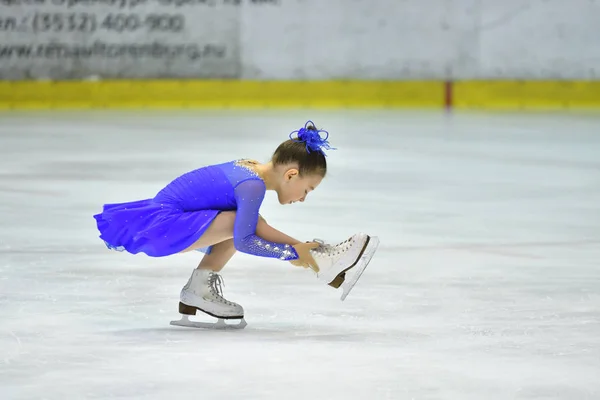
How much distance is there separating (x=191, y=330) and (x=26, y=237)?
162 cm

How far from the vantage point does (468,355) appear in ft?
9.44

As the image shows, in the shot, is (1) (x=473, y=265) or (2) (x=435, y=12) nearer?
(1) (x=473, y=265)

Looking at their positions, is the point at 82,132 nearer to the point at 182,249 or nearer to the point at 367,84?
the point at 367,84

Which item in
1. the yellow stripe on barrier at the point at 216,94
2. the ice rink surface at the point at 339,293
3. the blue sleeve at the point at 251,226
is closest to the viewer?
the ice rink surface at the point at 339,293

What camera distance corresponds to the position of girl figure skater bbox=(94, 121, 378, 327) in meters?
3.12

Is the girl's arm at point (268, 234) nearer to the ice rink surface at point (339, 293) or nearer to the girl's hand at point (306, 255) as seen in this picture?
the girl's hand at point (306, 255)

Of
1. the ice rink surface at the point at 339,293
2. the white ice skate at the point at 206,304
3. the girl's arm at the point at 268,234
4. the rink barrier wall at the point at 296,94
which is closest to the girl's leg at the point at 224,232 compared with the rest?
the girl's arm at the point at 268,234

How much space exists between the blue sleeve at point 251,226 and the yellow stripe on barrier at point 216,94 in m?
9.04

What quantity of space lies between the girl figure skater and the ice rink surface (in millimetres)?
134

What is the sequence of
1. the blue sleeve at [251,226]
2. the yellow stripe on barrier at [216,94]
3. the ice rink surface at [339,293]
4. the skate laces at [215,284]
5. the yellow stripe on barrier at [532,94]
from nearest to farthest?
the ice rink surface at [339,293]
the blue sleeve at [251,226]
the skate laces at [215,284]
the yellow stripe on barrier at [216,94]
the yellow stripe on barrier at [532,94]

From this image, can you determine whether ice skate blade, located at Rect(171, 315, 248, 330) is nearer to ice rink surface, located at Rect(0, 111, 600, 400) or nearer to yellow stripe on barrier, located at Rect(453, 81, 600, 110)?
ice rink surface, located at Rect(0, 111, 600, 400)

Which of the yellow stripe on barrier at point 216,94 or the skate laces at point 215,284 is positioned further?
the yellow stripe on barrier at point 216,94

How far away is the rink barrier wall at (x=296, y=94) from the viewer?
12.0 meters

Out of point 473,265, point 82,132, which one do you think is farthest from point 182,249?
point 82,132
